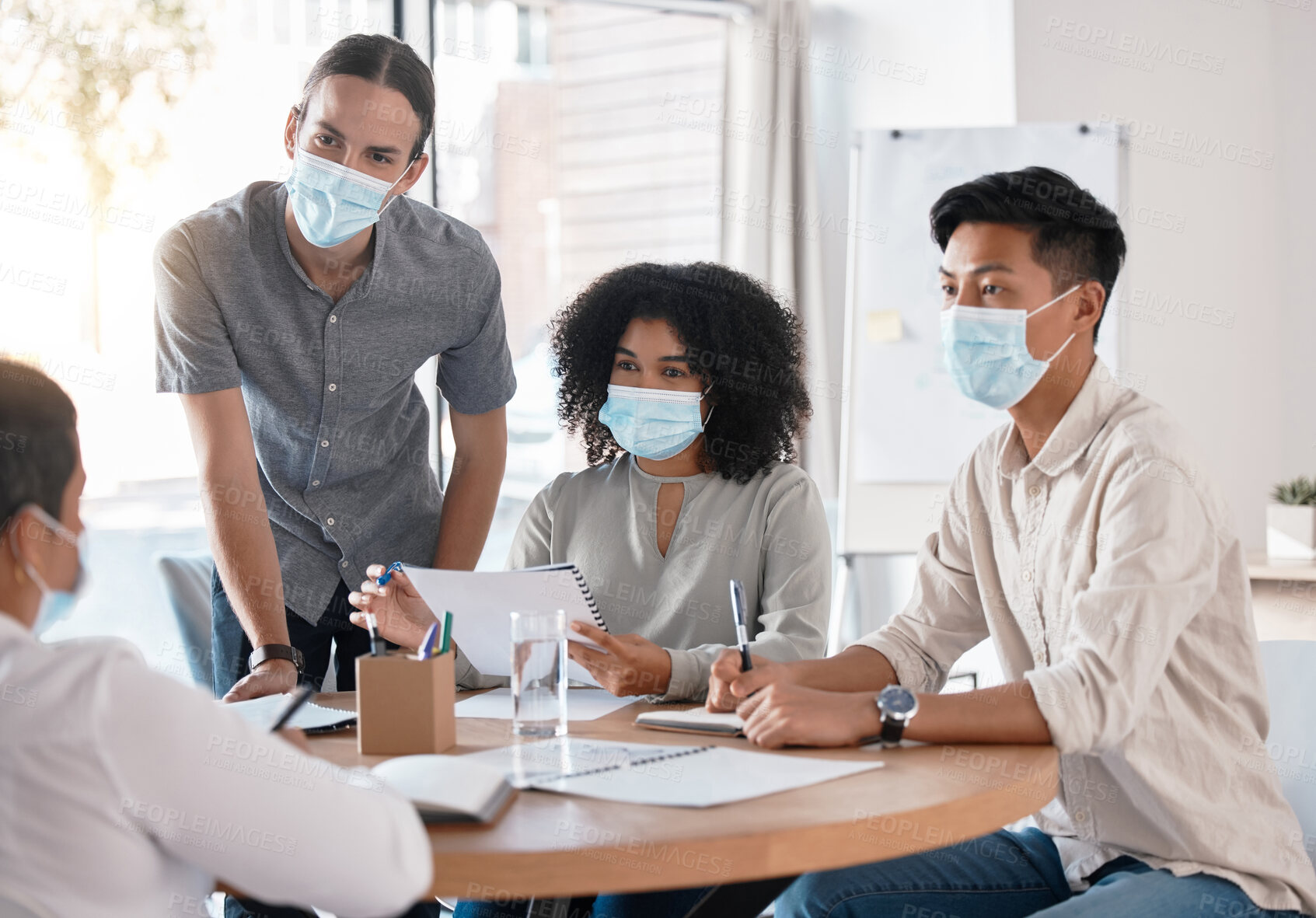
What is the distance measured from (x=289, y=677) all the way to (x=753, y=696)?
2.40ft

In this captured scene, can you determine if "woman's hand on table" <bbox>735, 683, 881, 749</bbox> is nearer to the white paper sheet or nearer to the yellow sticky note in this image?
the white paper sheet

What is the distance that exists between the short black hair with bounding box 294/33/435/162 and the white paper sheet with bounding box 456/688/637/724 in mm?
937

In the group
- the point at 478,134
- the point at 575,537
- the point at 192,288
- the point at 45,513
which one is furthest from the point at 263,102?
the point at 45,513

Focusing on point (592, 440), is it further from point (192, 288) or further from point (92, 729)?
point (92, 729)

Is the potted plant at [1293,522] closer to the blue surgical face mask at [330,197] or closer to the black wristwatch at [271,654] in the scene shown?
the blue surgical face mask at [330,197]

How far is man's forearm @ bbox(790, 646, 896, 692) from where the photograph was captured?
58.8 inches

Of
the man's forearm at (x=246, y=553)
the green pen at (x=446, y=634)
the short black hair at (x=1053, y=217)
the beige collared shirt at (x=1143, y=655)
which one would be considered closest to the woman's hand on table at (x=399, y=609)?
the man's forearm at (x=246, y=553)

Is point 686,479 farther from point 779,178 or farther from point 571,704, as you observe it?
point 779,178

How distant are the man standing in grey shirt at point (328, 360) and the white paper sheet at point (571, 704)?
31 cm

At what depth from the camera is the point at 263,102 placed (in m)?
3.37

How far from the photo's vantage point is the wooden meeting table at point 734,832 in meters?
0.90

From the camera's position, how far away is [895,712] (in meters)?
1.24

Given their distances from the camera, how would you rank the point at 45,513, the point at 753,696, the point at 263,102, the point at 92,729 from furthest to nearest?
A: the point at 263,102 < the point at 753,696 < the point at 45,513 < the point at 92,729

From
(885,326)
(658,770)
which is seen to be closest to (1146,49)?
(885,326)
